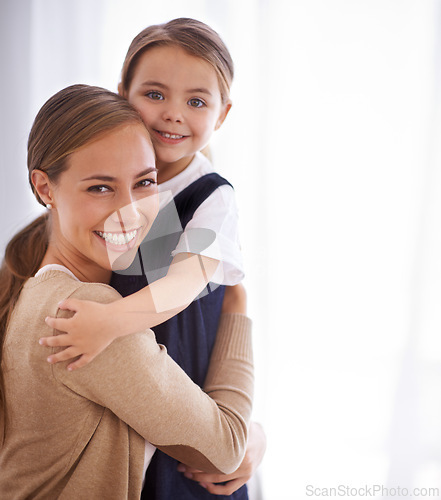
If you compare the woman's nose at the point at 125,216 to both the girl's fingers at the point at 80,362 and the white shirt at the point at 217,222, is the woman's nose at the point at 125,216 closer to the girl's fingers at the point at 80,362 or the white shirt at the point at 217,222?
the white shirt at the point at 217,222

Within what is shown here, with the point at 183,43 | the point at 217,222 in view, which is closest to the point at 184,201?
the point at 217,222

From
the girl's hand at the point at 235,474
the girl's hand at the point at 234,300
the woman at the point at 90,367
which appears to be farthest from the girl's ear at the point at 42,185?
the girl's hand at the point at 235,474

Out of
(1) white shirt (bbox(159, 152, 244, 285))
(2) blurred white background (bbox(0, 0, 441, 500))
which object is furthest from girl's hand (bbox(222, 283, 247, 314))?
(2) blurred white background (bbox(0, 0, 441, 500))

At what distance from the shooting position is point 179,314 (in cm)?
97

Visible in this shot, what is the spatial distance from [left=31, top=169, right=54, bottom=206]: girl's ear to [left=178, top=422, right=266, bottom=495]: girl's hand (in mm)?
603

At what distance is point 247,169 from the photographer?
1460 millimetres

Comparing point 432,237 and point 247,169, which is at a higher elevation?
point 247,169

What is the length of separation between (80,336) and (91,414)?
0.54 ft

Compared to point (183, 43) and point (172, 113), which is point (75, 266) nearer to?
point (172, 113)

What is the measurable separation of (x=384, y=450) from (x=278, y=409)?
0.37 meters

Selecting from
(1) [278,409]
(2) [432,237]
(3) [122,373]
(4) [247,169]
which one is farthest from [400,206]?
(3) [122,373]

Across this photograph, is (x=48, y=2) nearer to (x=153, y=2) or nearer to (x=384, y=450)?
(x=153, y=2)

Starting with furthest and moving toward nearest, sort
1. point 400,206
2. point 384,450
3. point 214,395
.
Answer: point 384,450, point 400,206, point 214,395

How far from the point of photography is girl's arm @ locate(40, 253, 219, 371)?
711mm
